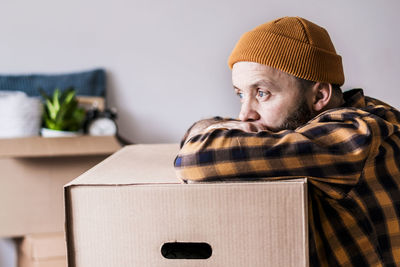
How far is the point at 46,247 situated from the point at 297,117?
108 centimetres

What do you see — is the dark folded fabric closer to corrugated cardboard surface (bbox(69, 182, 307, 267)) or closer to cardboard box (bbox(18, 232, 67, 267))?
cardboard box (bbox(18, 232, 67, 267))

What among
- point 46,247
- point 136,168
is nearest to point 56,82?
point 46,247

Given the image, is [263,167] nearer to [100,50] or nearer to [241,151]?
[241,151]

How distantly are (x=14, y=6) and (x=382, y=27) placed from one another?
5.32ft

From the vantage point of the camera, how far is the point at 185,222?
1.85 feet

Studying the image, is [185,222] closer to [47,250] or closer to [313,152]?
[313,152]

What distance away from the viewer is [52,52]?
78.4 inches

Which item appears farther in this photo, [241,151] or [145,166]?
[145,166]

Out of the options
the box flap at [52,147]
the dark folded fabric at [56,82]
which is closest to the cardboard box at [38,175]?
the box flap at [52,147]

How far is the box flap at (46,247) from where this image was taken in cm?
155

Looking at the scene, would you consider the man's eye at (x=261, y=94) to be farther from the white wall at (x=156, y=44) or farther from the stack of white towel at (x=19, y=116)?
the white wall at (x=156, y=44)

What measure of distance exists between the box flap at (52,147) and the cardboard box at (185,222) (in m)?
1.11

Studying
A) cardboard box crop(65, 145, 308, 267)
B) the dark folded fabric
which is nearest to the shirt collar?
cardboard box crop(65, 145, 308, 267)

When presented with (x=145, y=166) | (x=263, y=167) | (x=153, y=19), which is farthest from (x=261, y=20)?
(x=263, y=167)
